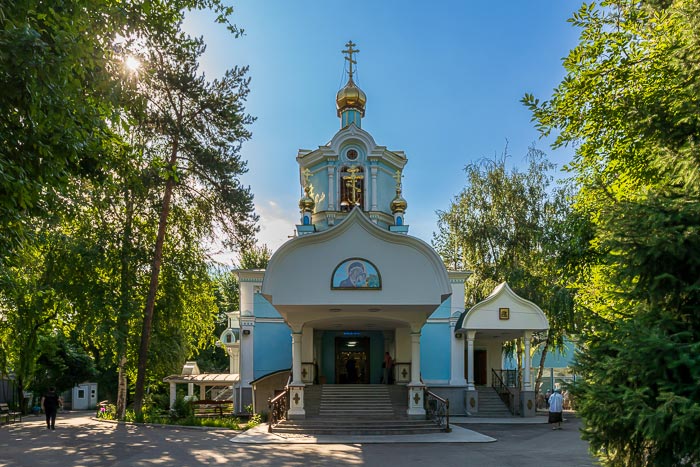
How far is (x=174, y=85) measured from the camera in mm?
17797

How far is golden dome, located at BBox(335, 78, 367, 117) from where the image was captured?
24453 mm

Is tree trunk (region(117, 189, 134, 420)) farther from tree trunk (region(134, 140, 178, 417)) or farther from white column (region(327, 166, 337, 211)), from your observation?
white column (region(327, 166, 337, 211))

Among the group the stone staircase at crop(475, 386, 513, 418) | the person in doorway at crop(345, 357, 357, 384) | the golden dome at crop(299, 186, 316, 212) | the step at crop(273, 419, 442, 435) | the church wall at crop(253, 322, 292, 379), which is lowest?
the stone staircase at crop(475, 386, 513, 418)

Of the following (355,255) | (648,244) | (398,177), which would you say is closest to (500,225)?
(398,177)

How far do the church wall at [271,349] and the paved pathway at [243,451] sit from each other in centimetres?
587

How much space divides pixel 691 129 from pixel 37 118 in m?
7.41

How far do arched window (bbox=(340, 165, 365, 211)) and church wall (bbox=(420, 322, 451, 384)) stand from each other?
5.53m

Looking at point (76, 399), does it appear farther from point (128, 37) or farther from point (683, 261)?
point (683, 261)

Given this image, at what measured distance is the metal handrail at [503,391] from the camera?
20.7 meters

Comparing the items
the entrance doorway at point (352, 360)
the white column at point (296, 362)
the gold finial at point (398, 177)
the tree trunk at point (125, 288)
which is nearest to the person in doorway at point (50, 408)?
the tree trunk at point (125, 288)

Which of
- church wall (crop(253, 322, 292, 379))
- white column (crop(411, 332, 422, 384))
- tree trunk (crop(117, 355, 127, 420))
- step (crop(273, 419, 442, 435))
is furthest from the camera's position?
church wall (crop(253, 322, 292, 379))

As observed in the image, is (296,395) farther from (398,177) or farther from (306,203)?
(398,177)

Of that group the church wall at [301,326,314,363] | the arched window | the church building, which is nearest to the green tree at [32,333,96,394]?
the church building

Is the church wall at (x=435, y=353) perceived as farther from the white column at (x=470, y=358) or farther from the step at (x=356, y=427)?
the step at (x=356, y=427)
